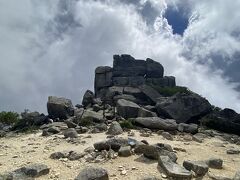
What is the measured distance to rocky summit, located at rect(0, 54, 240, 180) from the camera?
21266 millimetres

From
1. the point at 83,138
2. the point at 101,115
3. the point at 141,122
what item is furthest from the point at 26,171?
the point at 101,115

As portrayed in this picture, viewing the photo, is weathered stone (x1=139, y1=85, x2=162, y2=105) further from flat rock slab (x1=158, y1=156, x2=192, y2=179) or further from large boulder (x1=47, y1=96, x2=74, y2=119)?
flat rock slab (x1=158, y1=156, x2=192, y2=179)

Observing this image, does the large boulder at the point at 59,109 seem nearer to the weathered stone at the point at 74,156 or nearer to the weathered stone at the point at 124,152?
the weathered stone at the point at 74,156

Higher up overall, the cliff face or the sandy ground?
the cliff face

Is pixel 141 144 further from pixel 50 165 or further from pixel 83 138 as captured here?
pixel 83 138

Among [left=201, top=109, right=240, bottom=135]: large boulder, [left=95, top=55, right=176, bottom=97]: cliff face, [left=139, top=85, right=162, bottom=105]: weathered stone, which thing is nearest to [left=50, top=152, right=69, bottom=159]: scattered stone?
[left=201, top=109, right=240, bottom=135]: large boulder

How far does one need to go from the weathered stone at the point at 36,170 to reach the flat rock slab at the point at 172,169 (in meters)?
6.61

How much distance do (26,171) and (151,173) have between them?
6.95m

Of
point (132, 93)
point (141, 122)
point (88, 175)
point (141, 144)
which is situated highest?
point (132, 93)

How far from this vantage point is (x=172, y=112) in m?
54.4

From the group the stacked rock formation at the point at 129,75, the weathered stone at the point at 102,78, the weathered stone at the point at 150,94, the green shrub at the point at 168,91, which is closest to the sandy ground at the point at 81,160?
the weathered stone at the point at 150,94

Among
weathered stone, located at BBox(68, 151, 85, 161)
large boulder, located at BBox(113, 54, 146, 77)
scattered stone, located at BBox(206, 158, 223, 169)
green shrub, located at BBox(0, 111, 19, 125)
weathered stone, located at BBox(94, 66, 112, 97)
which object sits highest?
large boulder, located at BBox(113, 54, 146, 77)

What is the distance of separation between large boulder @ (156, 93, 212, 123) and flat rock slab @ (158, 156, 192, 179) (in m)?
32.3

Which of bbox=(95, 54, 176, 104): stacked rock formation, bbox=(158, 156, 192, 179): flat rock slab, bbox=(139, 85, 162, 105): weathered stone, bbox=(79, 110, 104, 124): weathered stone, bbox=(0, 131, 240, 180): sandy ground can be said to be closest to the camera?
bbox=(158, 156, 192, 179): flat rock slab
